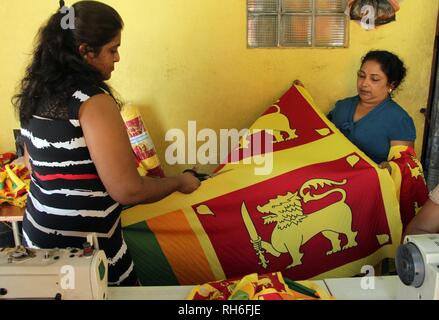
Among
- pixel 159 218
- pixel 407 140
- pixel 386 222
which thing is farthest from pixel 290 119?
pixel 159 218

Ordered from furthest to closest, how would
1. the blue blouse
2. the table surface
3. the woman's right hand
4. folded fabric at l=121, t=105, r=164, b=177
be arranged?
folded fabric at l=121, t=105, r=164, b=177
the blue blouse
the table surface
the woman's right hand

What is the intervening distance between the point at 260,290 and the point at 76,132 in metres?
0.57

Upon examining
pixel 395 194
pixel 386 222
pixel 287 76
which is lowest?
pixel 386 222

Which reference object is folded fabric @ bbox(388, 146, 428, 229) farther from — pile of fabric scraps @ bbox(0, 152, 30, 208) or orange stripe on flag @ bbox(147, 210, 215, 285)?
pile of fabric scraps @ bbox(0, 152, 30, 208)

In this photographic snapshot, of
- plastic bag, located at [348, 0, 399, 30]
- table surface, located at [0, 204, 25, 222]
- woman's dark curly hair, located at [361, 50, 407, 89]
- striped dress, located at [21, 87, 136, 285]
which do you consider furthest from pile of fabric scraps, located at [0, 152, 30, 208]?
plastic bag, located at [348, 0, 399, 30]

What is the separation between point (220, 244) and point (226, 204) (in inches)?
6.4

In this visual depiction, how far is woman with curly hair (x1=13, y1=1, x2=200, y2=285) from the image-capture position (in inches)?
39.0

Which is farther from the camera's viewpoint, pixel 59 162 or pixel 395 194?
pixel 395 194

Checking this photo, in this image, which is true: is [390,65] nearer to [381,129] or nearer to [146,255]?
[381,129]

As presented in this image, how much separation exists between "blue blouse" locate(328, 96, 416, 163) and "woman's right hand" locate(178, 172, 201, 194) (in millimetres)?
890

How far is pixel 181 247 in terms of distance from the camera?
1.63 m

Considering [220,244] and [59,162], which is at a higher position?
[59,162]

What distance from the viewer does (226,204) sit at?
66.6 inches

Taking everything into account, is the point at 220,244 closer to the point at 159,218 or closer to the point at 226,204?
the point at 226,204
